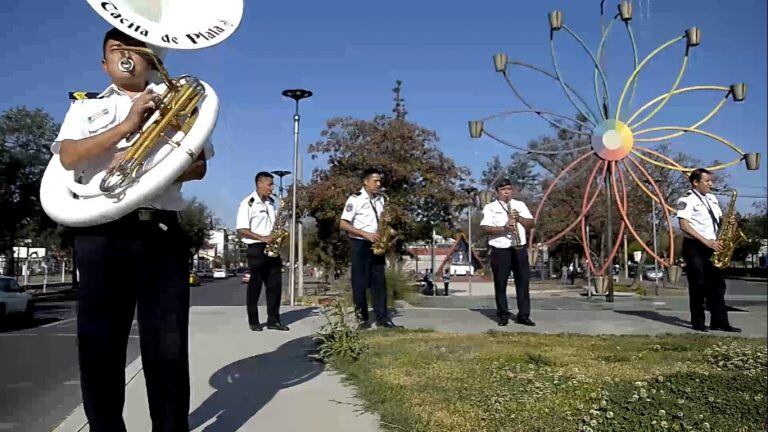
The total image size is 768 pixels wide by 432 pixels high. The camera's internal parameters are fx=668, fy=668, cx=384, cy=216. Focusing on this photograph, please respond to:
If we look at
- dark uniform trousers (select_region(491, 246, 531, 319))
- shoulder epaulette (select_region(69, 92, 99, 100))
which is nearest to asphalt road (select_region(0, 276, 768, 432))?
shoulder epaulette (select_region(69, 92, 99, 100))

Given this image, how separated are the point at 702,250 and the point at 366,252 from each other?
11.6 ft

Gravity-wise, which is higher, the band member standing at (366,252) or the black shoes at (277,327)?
the band member standing at (366,252)

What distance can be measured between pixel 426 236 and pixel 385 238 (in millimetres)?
15954

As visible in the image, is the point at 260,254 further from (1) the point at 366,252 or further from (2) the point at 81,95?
(2) the point at 81,95

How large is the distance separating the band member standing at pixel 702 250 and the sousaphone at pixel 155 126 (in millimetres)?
5887

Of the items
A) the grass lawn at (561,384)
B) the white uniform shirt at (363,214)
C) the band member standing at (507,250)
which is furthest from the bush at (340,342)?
the band member standing at (507,250)

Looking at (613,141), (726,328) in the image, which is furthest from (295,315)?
(613,141)

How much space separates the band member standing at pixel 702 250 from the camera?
6.84 m

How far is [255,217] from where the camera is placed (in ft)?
22.6

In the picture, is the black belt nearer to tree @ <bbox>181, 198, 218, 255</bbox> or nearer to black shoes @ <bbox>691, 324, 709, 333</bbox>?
tree @ <bbox>181, 198, 218, 255</bbox>

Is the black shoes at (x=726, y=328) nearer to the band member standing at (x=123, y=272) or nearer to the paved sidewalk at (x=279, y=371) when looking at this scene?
the paved sidewalk at (x=279, y=371)

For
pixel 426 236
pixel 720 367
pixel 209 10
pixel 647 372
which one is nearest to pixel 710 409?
pixel 647 372

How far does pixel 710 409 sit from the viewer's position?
10.6ft

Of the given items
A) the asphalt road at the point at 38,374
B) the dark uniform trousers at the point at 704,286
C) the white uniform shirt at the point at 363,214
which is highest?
the white uniform shirt at the point at 363,214
